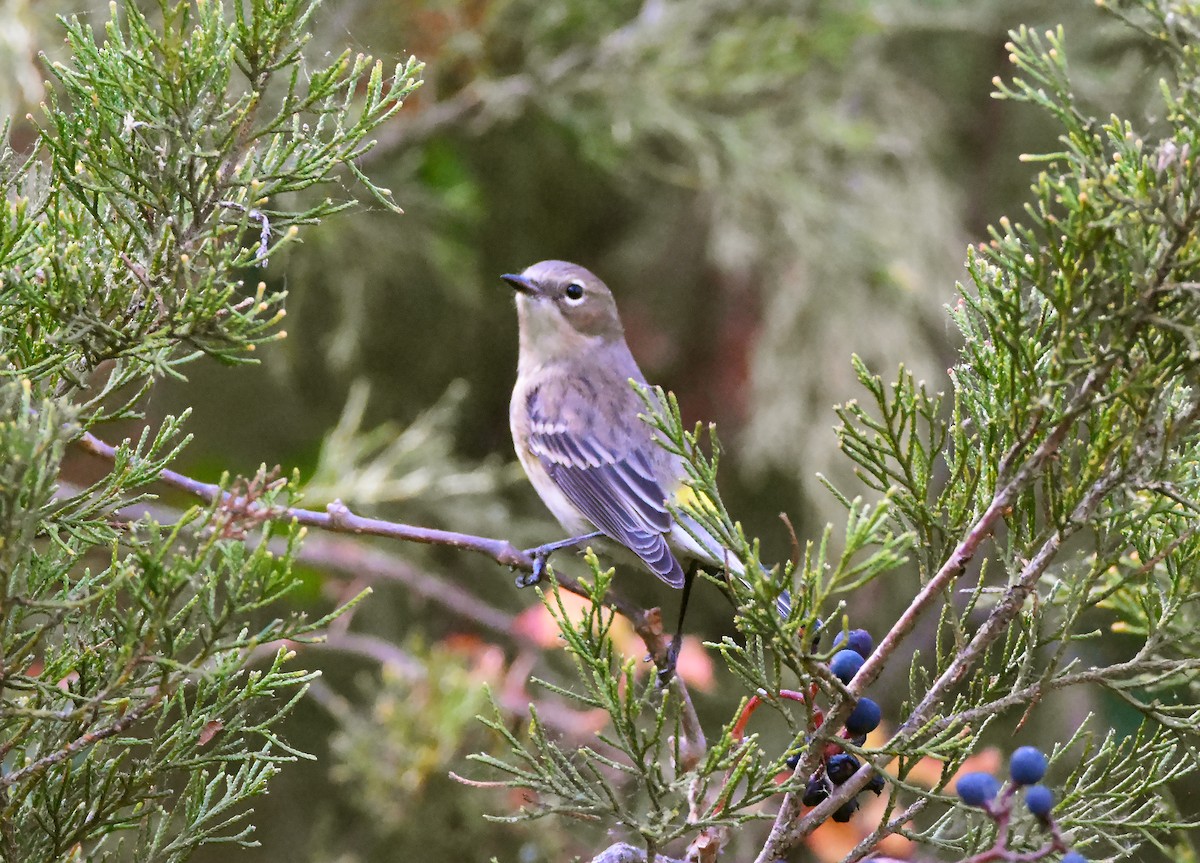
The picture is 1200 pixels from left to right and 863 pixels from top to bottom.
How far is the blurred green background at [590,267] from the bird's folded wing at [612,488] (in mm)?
722

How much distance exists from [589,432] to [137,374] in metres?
2.23

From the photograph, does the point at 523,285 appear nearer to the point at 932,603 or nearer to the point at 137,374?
the point at 137,374

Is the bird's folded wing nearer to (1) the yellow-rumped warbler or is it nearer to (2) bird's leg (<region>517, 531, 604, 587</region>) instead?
(1) the yellow-rumped warbler

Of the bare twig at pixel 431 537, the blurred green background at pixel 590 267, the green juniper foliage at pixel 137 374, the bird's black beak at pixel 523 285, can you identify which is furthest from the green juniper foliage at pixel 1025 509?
the blurred green background at pixel 590 267

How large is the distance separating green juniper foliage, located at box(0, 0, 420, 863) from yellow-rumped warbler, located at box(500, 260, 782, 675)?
166cm

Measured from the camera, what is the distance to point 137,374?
167 cm

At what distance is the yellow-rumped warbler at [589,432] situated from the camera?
10.8 ft

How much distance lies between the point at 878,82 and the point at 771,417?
1.72 m

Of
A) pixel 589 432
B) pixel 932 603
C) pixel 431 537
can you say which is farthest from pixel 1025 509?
pixel 589 432

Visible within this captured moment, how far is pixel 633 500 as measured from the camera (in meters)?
3.43

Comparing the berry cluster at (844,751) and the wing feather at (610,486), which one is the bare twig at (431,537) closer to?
the berry cluster at (844,751)

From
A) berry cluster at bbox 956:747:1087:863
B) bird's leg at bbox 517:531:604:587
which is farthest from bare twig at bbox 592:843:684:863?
bird's leg at bbox 517:531:604:587

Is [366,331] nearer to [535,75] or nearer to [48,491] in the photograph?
[535,75]

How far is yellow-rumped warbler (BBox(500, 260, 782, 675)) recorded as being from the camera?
330 cm
